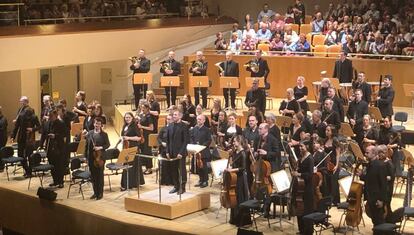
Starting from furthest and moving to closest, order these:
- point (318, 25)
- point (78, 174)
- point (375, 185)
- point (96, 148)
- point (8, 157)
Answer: point (318, 25) → point (8, 157) → point (78, 174) → point (96, 148) → point (375, 185)

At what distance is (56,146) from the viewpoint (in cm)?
1553

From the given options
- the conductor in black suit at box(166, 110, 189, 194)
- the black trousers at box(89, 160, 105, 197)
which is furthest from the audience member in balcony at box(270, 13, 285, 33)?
the black trousers at box(89, 160, 105, 197)

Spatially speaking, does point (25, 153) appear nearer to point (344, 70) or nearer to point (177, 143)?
point (177, 143)

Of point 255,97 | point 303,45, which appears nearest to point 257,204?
point 255,97

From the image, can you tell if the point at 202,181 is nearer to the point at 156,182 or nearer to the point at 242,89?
the point at 156,182

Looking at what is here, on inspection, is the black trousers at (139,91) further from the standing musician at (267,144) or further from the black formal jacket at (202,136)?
the standing musician at (267,144)

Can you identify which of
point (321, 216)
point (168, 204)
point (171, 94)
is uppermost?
point (171, 94)

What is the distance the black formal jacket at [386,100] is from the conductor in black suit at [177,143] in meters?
4.40

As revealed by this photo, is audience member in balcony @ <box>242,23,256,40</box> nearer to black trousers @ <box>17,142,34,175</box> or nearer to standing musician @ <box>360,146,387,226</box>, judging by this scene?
black trousers @ <box>17,142,34,175</box>

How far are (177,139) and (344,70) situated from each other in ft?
19.4

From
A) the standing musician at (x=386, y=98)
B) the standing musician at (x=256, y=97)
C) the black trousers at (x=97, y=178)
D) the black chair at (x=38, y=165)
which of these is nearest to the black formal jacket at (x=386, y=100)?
the standing musician at (x=386, y=98)

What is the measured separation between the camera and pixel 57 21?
72.2ft

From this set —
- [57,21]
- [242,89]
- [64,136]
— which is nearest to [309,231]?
[64,136]

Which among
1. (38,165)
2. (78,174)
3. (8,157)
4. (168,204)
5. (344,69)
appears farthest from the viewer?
(344,69)
